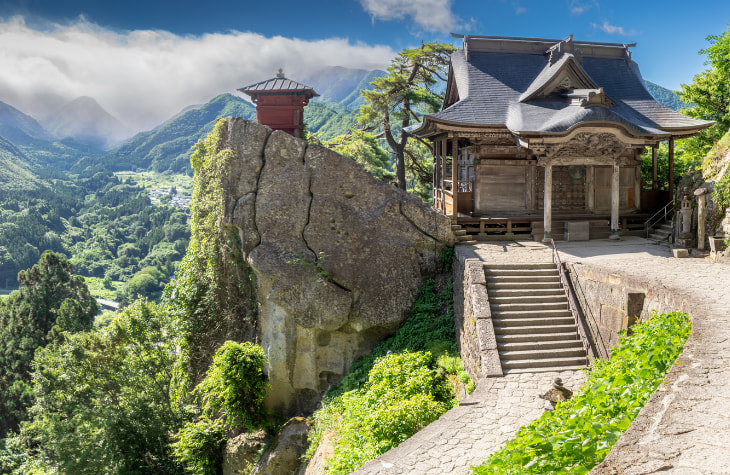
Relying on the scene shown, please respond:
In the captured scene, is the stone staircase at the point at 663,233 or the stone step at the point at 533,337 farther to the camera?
the stone staircase at the point at 663,233

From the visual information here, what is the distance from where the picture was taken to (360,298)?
1519 cm

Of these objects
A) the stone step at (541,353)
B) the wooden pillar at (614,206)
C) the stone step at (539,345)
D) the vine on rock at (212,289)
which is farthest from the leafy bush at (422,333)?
the wooden pillar at (614,206)

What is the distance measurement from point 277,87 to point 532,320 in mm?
16317

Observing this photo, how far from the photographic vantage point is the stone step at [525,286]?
513 inches

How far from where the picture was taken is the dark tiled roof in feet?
74.8

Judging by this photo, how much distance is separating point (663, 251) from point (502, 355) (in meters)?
7.69

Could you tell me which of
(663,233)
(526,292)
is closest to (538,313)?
(526,292)

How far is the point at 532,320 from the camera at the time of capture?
1209 centimetres

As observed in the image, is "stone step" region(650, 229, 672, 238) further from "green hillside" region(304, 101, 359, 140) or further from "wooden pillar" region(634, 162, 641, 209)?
"green hillside" region(304, 101, 359, 140)

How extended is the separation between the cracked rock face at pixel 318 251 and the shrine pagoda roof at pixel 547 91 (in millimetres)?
4008

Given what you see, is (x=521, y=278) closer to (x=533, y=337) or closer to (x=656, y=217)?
(x=533, y=337)

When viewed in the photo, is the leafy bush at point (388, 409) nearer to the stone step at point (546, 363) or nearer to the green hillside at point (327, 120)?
the stone step at point (546, 363)

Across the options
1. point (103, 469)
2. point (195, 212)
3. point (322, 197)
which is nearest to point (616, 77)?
point (322, 197)

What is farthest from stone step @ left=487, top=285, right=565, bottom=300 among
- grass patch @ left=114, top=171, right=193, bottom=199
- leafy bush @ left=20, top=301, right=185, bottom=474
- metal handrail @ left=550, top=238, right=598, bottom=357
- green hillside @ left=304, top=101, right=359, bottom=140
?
grass patch @ left=114, top=171, right=193, bottom=199
